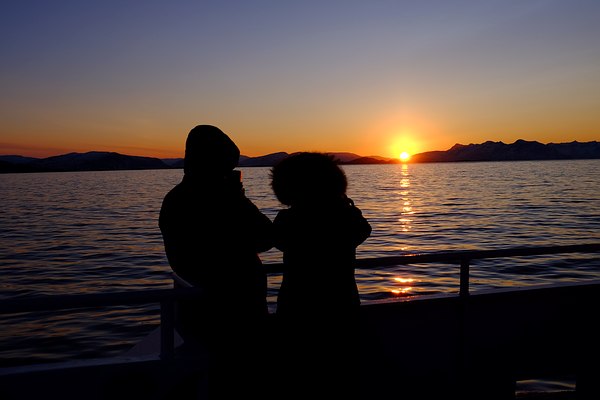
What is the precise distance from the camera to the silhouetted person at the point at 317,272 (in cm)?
246

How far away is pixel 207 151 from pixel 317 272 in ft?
2.29

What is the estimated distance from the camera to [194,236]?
2400 mm

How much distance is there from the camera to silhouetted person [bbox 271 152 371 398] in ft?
8.08

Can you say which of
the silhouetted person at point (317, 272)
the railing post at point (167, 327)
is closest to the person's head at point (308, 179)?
the silhouetted person at point (317, 272)

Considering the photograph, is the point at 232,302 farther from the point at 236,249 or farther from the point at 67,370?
the point at 67,370

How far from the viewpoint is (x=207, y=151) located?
7.86ft

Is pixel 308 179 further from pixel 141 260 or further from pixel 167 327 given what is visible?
pixel 141 260

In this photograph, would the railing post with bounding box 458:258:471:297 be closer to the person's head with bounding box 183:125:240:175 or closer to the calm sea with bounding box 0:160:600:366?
the calm sea with bounding box 0:160:600:366

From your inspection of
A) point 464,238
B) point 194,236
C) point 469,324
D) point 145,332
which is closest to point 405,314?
point 469,324

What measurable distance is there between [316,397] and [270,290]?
959 centimetres

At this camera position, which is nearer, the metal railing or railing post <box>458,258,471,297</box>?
the metal railing

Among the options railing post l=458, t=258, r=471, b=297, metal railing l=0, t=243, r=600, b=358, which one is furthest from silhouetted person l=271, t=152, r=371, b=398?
railing post l=458, t=258, r=471, b=297

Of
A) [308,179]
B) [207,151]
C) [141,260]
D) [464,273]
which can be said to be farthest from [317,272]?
[141,260]

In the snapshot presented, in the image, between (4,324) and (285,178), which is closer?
(285,178)
